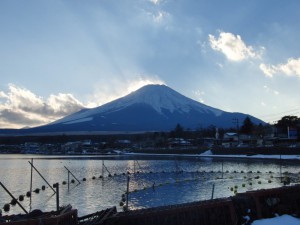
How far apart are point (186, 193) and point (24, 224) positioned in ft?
66.7

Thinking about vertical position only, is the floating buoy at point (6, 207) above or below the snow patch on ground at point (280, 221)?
below

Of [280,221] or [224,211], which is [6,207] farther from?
[280,221]

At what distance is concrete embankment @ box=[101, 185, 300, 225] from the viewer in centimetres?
1234

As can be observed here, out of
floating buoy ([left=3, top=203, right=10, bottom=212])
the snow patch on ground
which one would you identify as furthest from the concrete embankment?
floating buoy ([left=3, top=203, right=10, bottom=212])

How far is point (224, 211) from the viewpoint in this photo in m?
12.9

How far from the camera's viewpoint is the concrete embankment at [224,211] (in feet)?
40.5

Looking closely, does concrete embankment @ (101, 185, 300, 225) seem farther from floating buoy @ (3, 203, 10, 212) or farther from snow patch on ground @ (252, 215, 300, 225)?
floating buoy @ (3, 203, 10, 212)

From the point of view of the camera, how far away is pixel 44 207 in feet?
84.8

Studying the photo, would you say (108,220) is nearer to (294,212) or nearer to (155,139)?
(294,212)

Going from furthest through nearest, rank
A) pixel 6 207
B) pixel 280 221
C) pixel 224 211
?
pixel 6 207 < pixel 280 221 < pixel 224 211

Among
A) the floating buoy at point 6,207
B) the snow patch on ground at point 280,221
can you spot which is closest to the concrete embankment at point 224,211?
the snow patch on ground at point 280,221

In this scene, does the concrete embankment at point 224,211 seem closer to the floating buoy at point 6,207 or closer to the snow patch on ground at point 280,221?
the snow patch on ground at point 280,221

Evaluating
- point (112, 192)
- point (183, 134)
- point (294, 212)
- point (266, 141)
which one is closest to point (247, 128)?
point (266, 141)

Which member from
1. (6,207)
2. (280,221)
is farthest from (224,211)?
(6,207)
